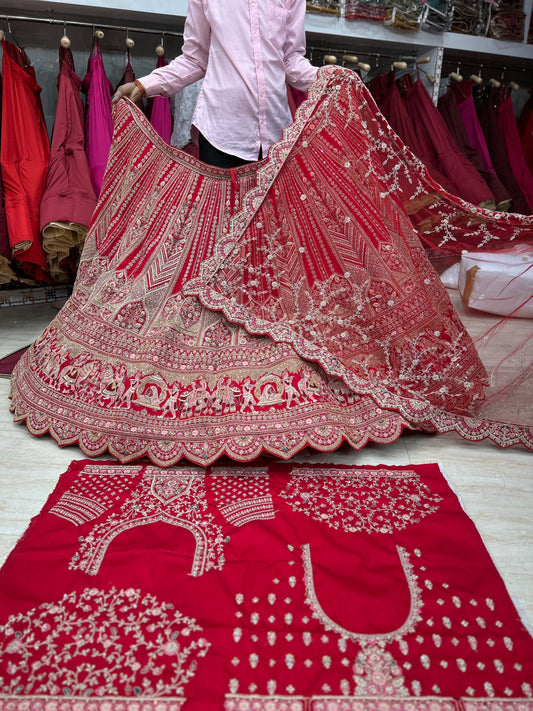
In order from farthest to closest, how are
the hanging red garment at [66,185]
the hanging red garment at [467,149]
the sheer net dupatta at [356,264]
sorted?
1. the hanging red garment at [467,149]
2. the hanging red garment at [66,185]
3. the sheer net dupatta at [356,264]

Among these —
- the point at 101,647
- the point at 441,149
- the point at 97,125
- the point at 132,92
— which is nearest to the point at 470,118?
the point at 441,149

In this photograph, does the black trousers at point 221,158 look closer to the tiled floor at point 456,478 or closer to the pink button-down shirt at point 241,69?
the pink button-down shirt at point 241,69

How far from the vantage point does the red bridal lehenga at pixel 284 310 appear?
1491 mm

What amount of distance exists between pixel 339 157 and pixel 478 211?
18.2 inches

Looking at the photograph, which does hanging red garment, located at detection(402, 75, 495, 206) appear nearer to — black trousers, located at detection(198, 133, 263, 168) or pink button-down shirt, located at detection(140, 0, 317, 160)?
pink button-down shirt, located at detection(140, 0, 317, 160)

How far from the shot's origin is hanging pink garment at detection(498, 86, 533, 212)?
3.39m

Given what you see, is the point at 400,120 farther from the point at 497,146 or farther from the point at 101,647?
the point at 101,647

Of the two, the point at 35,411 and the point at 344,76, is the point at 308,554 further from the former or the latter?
the point at 344,76

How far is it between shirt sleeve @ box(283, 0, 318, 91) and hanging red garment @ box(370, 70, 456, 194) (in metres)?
1.30

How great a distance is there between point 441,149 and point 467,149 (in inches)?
11.2

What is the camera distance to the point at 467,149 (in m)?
3.21

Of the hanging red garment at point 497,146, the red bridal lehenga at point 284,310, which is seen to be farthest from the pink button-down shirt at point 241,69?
the hanging red garment at point 497,146

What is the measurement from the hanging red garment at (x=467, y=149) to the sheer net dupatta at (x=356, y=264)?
182 cm

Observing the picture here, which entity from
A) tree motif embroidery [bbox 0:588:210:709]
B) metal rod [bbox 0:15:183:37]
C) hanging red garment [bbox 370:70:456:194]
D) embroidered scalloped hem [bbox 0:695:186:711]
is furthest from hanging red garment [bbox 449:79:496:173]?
embroidered scalloped hem [bbox 0:695:186:711]
